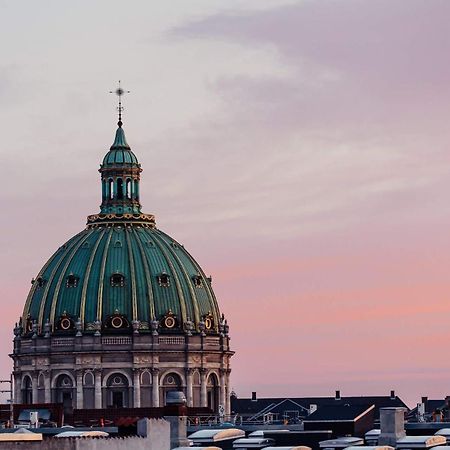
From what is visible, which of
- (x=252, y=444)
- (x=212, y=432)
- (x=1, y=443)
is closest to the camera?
(x=1, y=443)

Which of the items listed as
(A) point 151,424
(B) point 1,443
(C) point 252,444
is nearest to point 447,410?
(C) point 252,444

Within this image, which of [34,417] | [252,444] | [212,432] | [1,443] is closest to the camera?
[1,443]

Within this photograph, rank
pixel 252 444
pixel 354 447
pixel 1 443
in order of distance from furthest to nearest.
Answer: pixel 252 444 < pixel 354 447 < pixel 1 443

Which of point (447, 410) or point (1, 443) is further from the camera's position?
point (447, 410)

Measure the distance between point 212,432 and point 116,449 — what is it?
28.9 metres

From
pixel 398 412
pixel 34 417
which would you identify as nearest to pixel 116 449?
pixel 398 412

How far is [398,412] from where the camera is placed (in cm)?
9550

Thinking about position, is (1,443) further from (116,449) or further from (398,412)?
(398,412)

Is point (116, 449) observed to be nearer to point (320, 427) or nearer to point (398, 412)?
point (398, 412)

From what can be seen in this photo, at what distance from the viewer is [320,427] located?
105125mm

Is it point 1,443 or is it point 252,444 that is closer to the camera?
point 1,443

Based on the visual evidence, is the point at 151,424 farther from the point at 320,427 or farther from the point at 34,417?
the point at 34,417

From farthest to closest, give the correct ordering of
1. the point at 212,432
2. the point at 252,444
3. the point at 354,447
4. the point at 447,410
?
1. the point at 447,410
2. the point at 212,432
3. the point at 252,444
4. the point at 354,447

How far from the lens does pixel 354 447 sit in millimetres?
85938
